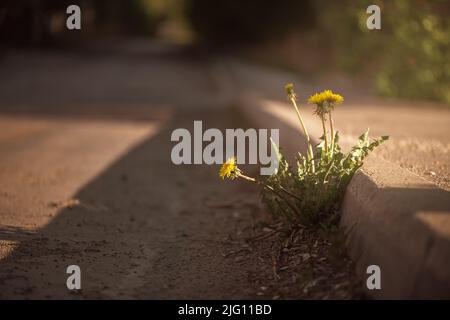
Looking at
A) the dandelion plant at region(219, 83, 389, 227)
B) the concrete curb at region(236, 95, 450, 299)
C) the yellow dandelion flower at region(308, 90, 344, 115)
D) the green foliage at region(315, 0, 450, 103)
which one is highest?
the green foliage at region(315, 0, 450, 103)

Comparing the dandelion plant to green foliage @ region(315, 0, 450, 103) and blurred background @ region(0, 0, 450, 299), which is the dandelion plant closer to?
blurred background @ region(0, 0, 450, 299)

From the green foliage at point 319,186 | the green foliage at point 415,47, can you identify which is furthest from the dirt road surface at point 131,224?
the green foliage at point 415,47

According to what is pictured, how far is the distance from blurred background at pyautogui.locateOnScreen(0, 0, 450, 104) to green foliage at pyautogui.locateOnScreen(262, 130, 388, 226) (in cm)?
994

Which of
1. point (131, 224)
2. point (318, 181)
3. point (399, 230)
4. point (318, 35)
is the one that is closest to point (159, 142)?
point (131, 224)

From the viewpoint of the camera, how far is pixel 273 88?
16703mm

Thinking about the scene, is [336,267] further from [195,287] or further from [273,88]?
[273,88]

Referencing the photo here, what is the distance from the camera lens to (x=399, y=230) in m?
3.09

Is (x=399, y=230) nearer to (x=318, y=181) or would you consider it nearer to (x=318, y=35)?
(x=318, y=181)

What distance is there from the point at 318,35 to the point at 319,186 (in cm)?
2267

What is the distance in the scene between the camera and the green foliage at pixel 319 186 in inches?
164

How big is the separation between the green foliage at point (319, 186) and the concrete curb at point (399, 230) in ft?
0.37

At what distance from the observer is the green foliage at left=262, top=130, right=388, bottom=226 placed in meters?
4.16

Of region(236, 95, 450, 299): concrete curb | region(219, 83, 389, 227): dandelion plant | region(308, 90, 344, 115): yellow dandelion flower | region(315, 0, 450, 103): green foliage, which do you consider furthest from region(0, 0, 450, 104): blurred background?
region(236, 95, 450, 299): concrete curb

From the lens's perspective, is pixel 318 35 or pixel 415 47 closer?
pixel 415 47
